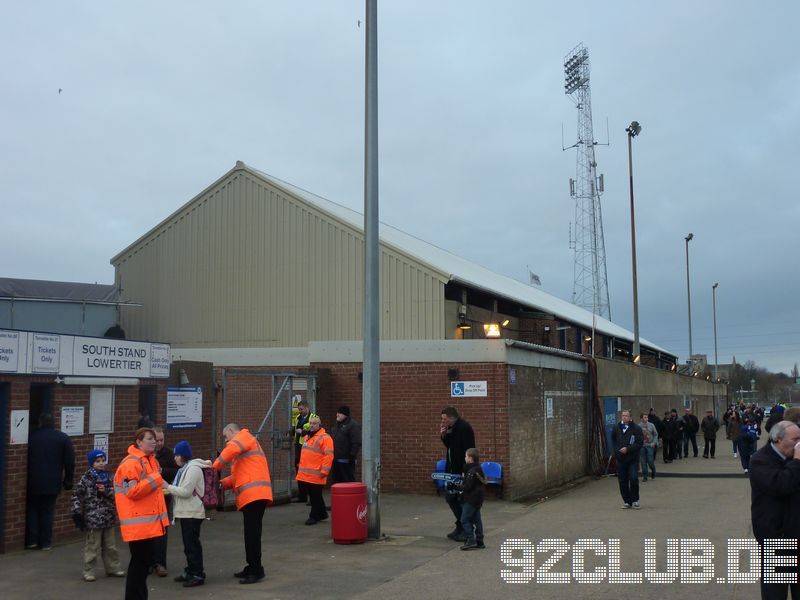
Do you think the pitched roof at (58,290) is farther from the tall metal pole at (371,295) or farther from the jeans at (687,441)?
the jeans at (687,441)

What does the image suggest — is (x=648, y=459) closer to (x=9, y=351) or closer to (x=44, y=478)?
(x=44, y=478)

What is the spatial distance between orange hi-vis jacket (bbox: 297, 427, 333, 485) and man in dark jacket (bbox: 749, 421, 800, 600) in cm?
788

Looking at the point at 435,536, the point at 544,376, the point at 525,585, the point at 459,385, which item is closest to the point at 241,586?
the point at 525,585

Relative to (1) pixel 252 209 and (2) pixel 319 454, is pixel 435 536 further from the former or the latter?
(1) pixel 252 209

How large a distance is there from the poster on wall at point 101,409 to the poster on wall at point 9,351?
4.90ft

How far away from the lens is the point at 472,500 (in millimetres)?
11094

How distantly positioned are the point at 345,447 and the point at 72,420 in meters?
4.44

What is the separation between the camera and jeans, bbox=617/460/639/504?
607 inches

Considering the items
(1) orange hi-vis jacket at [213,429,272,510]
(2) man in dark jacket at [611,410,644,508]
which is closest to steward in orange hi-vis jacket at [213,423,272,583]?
(1) orange hi-vis jacket at [213,429,272,510]

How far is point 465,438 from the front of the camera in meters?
12.2

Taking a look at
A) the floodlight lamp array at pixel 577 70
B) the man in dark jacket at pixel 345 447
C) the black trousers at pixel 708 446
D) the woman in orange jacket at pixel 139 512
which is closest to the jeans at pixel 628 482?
the man in dark jacket at pixel 345 447

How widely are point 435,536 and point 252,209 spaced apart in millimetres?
14606

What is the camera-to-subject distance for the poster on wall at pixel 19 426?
10906 mm

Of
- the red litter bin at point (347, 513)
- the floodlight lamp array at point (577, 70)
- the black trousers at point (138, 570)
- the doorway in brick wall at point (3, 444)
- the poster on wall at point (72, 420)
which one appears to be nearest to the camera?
the black trousers at point (138, 570)
